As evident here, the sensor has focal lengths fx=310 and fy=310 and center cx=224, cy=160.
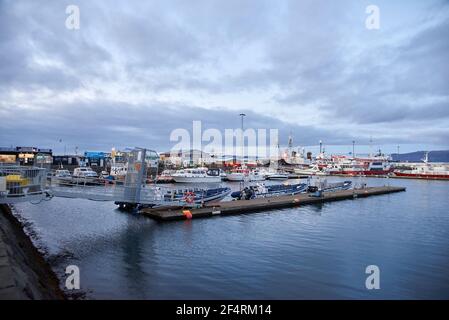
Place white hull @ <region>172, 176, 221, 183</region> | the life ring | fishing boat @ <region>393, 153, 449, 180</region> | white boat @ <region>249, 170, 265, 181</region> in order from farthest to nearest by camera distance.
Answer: fishing boat @ <region>393, 153, 449, 180</region>, white boat @ <region>249, 170, 265, 181</region>, white hull @ <region>172, 176, 221, 183</region>, the life ring

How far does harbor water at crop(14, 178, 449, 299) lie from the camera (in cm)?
1284

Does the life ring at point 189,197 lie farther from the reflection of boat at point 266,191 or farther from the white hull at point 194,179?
the white hull at point 194,179

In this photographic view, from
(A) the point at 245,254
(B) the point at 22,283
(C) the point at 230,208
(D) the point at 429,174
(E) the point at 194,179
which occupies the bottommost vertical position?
(A) the point at 245,254

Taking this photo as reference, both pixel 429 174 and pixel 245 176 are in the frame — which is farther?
pixel 429 174

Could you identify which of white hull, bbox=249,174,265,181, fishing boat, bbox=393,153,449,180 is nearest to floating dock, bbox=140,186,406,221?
white hull, bbox=249,174,265,181

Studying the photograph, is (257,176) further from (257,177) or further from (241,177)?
Result: (241,177)

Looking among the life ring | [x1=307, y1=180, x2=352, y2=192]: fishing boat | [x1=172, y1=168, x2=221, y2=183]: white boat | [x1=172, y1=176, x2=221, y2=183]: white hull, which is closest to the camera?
the life ring

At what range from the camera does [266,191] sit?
3969 cm

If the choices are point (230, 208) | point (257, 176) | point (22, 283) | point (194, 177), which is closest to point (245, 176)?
point (257, 176)

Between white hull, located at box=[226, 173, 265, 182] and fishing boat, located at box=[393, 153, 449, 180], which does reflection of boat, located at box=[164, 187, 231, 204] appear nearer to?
white hull, located at box=[226, 173, 265, 182]

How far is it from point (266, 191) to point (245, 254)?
74.4 ft

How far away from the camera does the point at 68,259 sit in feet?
51.6

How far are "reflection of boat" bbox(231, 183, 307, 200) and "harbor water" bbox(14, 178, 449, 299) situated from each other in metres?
7.02

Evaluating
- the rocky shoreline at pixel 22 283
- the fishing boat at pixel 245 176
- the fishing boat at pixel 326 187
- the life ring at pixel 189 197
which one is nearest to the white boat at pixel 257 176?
the fishing boat at pixel 245 176
